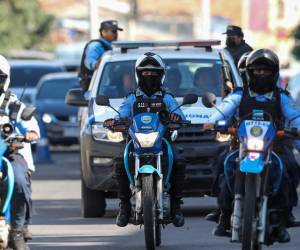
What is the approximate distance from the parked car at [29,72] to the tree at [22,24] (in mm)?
21697

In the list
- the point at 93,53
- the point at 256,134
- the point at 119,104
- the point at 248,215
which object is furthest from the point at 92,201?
the point at 248,215

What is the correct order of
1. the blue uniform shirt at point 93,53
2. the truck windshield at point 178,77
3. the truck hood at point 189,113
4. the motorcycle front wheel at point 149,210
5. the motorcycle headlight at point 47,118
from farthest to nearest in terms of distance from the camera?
the motorcycle headlight at point 47,118 < the blue uniform shirt at point 93,53 < the truck windshield at point 178,77 < the truck hood at point 189,113 < the motorcycle front wheel at point 149,210

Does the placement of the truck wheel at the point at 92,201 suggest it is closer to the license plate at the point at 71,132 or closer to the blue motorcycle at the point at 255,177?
the blue motorcycle at the point at 255,177

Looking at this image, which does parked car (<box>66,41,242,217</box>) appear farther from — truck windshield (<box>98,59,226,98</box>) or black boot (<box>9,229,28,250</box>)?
black boot (<box>9,229,28,250</box>)

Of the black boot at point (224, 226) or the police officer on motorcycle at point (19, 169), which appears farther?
the black boot at point (224, 226)

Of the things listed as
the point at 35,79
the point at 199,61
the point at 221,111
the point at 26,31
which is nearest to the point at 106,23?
the point at 199,61

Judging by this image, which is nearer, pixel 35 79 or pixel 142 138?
pixel 142 138

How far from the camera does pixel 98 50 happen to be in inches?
739

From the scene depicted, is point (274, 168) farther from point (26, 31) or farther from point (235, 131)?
point (26, 31)

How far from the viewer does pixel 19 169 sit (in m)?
10.4

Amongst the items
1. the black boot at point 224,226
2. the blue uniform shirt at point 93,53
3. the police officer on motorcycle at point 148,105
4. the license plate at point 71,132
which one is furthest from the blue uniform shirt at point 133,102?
the license plate at point 71,132

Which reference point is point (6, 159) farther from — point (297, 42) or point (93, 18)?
point (297, 42)

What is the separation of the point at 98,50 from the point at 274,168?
28.6 feet

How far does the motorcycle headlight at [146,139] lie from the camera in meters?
11.6
